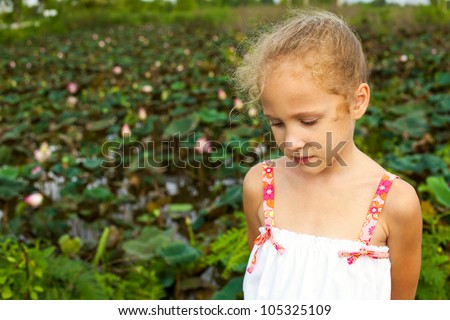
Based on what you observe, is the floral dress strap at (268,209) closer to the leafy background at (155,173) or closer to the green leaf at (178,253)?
the leafy background at (155,173)

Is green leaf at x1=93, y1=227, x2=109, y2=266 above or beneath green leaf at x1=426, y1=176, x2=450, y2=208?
beneath

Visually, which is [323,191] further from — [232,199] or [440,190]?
[232,199]

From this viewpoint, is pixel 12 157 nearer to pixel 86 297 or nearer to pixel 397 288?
pixel 86 297

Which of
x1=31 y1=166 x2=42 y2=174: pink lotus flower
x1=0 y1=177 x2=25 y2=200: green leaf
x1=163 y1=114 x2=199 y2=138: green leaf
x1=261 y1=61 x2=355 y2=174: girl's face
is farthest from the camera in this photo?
Answer: x1=163 y1=114 x2=199 y2=138: green leaf

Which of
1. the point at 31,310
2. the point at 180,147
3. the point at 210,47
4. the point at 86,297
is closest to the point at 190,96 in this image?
the point at 180,147

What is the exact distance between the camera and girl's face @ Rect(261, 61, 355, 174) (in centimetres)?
102

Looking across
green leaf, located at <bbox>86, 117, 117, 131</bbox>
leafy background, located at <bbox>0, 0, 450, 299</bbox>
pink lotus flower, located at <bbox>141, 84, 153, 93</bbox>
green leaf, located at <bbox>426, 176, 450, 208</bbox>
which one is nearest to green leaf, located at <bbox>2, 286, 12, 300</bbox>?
leafy background, located at <bbox>0, 0, 450, 299</bbox>

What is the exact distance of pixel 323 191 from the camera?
1.14 m

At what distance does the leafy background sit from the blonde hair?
211 mm

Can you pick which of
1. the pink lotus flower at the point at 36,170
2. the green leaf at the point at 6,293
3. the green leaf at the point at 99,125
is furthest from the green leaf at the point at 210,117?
the green leaf at the point at 6,293

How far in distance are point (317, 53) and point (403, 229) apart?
0.37 meters

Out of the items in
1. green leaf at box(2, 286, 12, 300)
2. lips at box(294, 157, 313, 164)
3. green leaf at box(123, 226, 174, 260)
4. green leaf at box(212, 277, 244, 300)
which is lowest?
green leaf at box(123, 226, 174, 260)

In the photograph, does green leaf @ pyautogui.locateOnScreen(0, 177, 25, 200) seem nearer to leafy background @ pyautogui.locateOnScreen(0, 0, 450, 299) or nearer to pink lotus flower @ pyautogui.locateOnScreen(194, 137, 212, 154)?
leafy background @ pyautogui.locateOnScreen(0, 0, 450, 299)

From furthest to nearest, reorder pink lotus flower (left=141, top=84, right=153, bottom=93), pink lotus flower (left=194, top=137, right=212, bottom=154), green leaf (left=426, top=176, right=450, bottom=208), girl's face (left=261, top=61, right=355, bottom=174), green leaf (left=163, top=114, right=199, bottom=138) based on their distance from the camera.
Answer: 1. pink lotus flower (left=141, top=84, right=153, bottom=93)
2. green leaf (left=163, top=114, right=199, bottom=138)
3. pink lotus flower (left=194, top=137, right=212, bottom=154)
4. green leaf (left=426, top=176, right=450, bottom=208)
5. girl's face (left=261, top=61, right=355, bottom=174)
